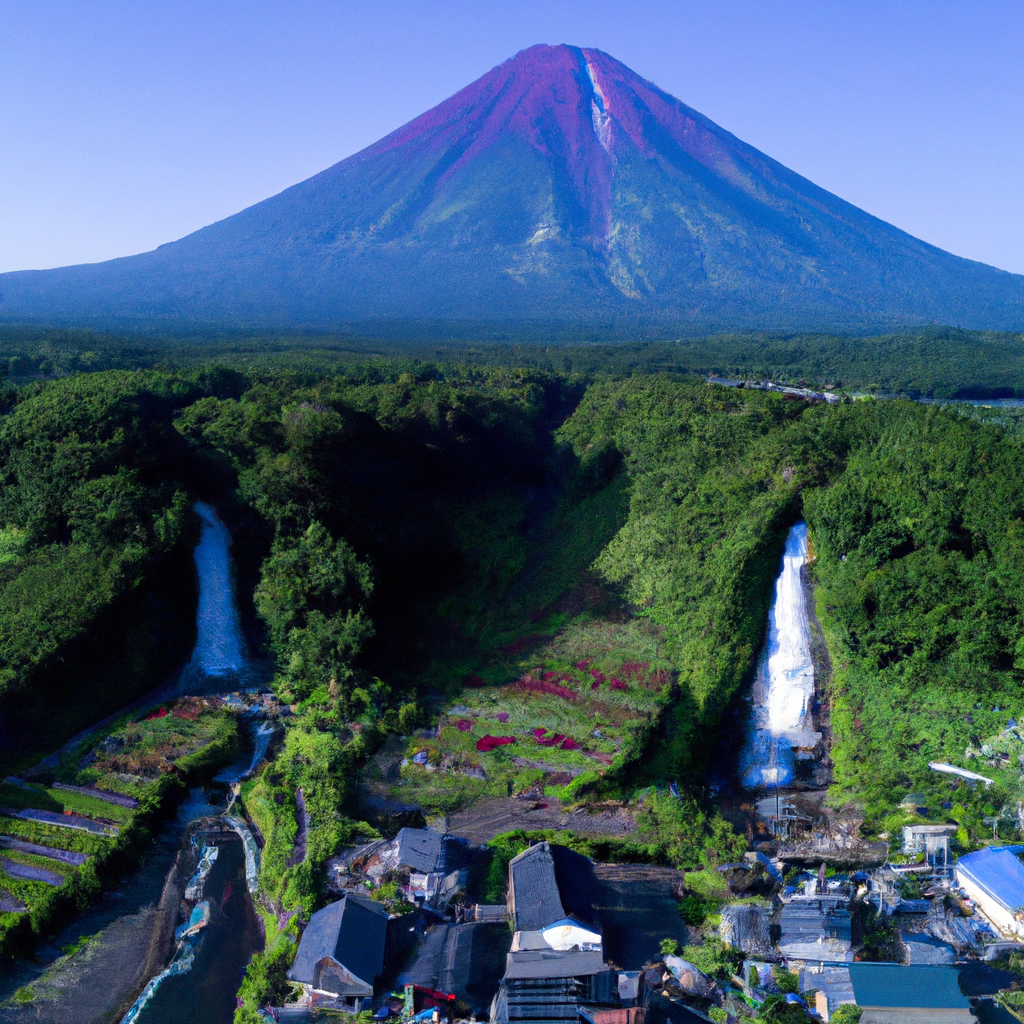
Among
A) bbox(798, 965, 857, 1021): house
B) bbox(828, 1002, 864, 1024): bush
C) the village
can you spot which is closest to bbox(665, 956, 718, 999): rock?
the village

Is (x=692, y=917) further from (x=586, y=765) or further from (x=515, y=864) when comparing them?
(x=586, y=765)

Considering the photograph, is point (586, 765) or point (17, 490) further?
point (17, 490)

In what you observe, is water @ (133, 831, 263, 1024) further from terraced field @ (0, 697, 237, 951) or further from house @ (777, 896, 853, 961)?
house @ (777, 896, 853, 961)

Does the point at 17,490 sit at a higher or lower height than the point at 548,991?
higher

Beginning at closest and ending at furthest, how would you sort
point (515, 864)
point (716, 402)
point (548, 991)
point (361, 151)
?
point (548, 991)
point (515, 864)
point (716, 402)
point (361, 151)

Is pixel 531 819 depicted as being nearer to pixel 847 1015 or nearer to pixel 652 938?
pixel 652 938

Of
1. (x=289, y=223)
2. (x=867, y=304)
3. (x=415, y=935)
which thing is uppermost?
(x=289, y=223)

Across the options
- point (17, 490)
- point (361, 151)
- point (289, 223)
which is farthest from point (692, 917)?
point (361, 151)

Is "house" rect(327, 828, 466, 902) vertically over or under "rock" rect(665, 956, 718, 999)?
over
